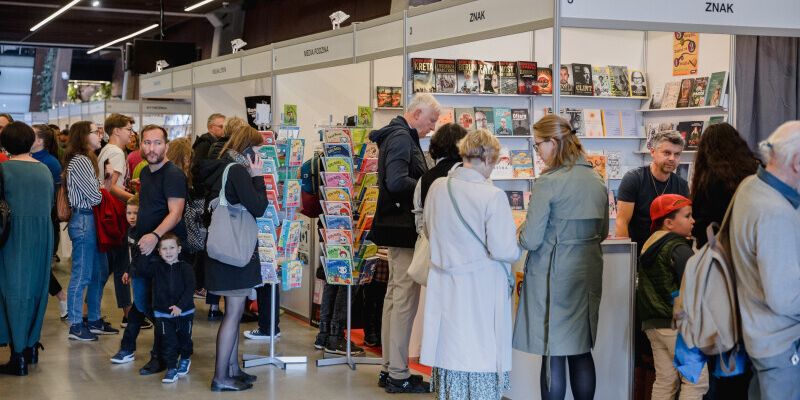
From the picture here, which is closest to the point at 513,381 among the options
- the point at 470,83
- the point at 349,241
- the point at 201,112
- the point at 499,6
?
the point at 349,241

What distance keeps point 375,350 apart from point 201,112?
4403 mm

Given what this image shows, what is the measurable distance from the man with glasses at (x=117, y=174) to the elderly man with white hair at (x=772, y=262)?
4.99 m

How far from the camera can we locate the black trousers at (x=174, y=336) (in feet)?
18.4

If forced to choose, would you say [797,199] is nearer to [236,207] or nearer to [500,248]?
[500,248]

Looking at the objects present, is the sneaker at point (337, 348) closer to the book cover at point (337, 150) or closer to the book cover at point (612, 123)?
the book cover at point (337, 150)

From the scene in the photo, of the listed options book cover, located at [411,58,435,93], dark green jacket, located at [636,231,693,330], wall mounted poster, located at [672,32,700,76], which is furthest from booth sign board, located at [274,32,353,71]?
dark green jacket, located at [636,231,693,330]

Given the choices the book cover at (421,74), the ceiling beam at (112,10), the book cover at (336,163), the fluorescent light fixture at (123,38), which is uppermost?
the fluorescent light fixture at (123,38)

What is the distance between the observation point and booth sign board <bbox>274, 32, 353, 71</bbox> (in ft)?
21.9

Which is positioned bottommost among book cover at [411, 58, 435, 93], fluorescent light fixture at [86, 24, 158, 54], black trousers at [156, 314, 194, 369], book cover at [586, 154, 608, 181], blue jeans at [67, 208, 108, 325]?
black trousers at [156, 314, 194, 369]

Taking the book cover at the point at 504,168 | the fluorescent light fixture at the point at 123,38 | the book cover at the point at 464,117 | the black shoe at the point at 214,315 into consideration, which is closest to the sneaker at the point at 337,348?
the black shoe at the point at 214,315

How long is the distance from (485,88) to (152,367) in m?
3.32

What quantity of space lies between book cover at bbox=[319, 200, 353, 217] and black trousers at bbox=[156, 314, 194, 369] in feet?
3.50

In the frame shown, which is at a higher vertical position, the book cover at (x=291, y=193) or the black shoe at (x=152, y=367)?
the book cover at (x=291, y=193)

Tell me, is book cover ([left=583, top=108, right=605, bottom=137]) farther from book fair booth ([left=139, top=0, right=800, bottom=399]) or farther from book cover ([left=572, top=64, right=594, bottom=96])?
book cover ([left=572, top=64, right=594, bottom=96])
